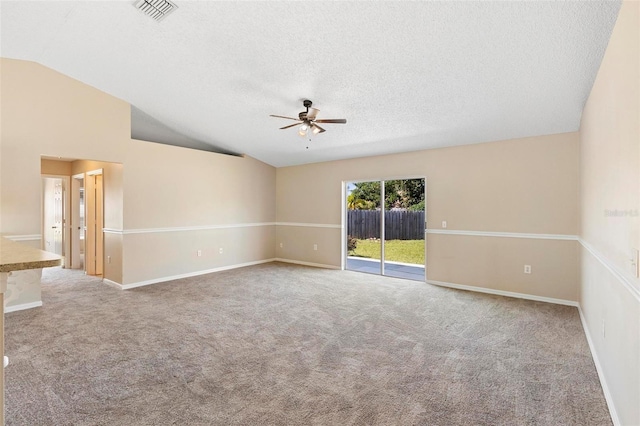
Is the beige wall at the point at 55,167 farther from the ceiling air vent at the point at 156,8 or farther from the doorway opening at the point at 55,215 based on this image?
the ceiling air vent at the point at 156,8

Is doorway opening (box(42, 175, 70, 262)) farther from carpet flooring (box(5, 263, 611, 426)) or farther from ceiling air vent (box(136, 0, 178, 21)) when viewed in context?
ceiling air vent (box(136, 0, 178, 21))

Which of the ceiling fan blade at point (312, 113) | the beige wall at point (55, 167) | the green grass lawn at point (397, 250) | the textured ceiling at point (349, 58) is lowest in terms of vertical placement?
the green grass lawn at point (397, 250)

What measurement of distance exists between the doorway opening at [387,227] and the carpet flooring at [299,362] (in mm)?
1520

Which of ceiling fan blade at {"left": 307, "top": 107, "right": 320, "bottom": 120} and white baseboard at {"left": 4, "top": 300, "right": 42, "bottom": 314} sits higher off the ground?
ceiling fan blade at {"left": 307, "top": 107, "right": 320, "bottom": 120}

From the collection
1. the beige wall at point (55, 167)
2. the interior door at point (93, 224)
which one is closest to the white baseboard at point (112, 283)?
the interior door at point (93, 224)

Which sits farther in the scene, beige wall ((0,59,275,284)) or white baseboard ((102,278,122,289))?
white baseboard ((102,278,122,289))

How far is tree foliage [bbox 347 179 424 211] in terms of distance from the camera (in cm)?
588

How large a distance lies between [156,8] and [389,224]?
4931mm

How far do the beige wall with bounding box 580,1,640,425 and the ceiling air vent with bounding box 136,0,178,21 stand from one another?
11.4 feet

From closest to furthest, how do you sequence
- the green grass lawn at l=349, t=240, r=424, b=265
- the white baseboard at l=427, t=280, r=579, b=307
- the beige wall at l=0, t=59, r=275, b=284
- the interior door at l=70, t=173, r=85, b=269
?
the beige wall at l=0, t=59, r=275, b=284 < the white baseboard at l=427, t=280, r=579, b=307 < the green grass lawn at l=349, t=240, r=424, b=265 < the interior door at l=70, t=173, r=85, b=269

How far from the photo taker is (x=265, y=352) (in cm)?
295

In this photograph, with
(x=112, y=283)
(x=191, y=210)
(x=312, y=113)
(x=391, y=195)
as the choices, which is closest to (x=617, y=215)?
(x=312, y=113)

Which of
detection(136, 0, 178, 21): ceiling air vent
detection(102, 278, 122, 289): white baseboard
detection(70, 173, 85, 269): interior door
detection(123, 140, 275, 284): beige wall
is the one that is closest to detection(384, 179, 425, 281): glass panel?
detection(123, 140, 275, 284): beige wall

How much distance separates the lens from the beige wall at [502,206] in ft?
14.5
